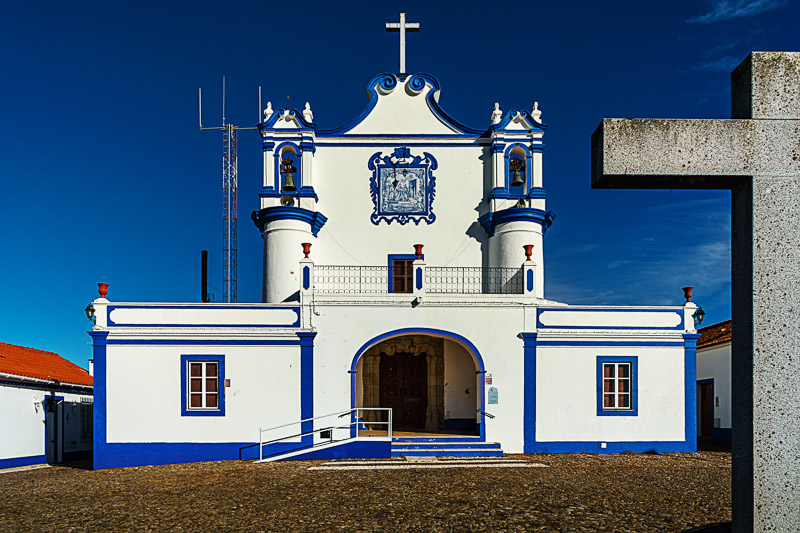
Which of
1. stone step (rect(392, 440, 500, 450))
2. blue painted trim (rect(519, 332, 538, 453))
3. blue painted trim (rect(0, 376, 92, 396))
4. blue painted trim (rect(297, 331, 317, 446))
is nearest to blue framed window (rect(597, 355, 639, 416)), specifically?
blue painted trim (rect(519, 332, 538, 453))

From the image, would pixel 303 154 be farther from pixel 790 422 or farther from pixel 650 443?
pixel 790 422

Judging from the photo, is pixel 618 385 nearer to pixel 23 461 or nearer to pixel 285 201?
pixel 285 201

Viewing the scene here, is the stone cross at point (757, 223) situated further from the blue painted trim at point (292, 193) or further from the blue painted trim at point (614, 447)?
the blue painted trim at point (292, 193)

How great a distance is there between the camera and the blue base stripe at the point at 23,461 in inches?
646

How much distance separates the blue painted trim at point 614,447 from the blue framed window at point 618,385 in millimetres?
698

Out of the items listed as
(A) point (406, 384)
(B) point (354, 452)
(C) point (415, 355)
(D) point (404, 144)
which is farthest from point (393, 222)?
(B) point (354, 452)

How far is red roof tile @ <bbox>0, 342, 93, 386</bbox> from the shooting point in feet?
59.8

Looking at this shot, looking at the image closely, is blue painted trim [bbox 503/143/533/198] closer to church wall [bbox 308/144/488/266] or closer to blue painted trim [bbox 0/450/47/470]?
church wall [bbox 308/144/488/266]

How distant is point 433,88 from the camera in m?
17.9

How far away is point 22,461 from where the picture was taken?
56.2 feet

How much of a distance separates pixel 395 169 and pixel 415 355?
5051 mm

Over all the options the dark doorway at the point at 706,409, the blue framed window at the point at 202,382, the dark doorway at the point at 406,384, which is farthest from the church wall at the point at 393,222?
the dark doorway at the point at 706,409

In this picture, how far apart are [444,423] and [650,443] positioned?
15.8 ft

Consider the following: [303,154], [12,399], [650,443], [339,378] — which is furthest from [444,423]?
[12,399]
